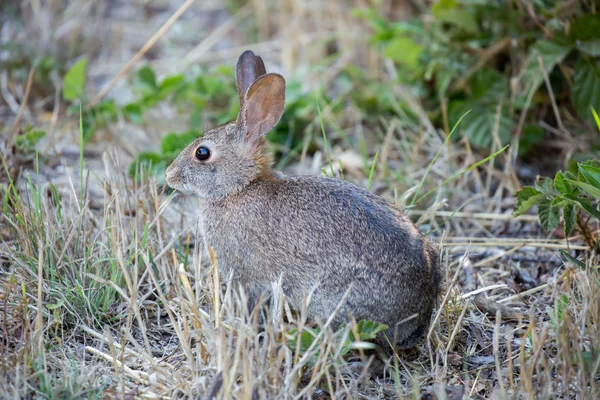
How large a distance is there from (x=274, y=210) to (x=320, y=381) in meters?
0.91

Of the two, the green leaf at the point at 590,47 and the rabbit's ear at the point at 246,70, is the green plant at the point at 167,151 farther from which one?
the green leaf at the point at 590,47

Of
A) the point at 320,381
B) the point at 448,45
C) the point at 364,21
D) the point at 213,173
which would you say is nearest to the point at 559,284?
the point at 320,381

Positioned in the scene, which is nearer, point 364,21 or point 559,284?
point 559,284

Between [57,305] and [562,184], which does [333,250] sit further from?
[57,305]

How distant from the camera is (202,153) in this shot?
13.4 feet

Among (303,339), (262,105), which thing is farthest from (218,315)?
(262,105)

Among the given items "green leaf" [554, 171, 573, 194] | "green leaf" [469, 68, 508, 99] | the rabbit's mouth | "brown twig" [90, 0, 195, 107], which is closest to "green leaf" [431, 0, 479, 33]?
"green leaf" [469, 68, 508, 99]

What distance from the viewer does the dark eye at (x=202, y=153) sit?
409 centimetres

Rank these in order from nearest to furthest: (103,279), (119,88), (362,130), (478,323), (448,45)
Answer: (103,279) → (478,323) → (448,45) → (362,130) → (119,88)

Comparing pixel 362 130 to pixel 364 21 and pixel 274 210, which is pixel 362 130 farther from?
pixel 274 210

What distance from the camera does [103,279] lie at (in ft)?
11.8

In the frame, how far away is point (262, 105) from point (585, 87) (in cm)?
250

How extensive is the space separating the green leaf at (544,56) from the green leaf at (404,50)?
1075 mm

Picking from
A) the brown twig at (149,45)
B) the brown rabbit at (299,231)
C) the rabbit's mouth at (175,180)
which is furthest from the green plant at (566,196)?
the brown twig at (149,45)
